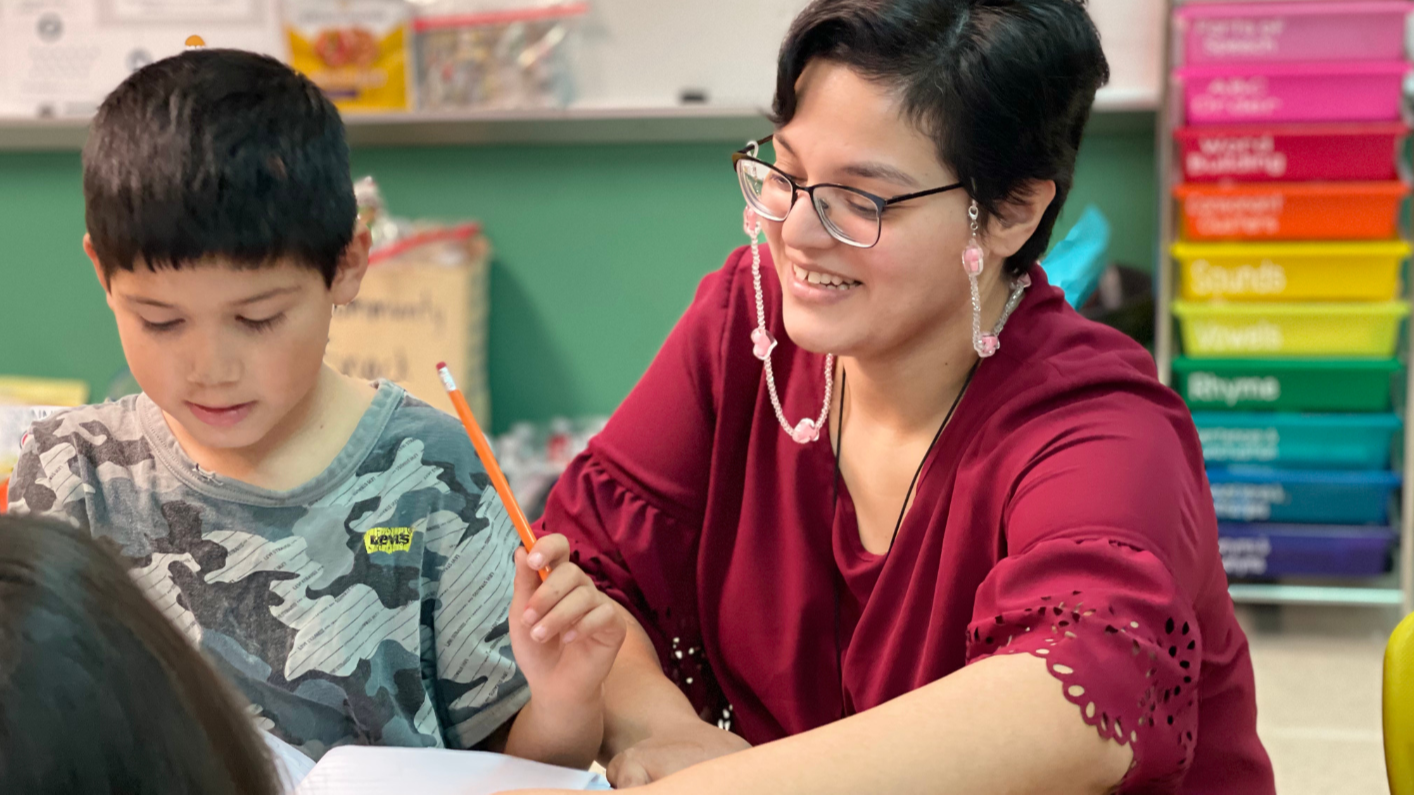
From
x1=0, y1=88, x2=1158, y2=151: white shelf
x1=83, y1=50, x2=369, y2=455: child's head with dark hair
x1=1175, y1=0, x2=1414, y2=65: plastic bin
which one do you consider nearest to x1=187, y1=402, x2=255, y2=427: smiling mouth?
x1=83, y1=50, x2=369, y2=455: child's head with dark hair

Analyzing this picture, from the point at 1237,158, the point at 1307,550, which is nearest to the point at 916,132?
the point at 1237,158

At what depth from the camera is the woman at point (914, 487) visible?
0.80 m

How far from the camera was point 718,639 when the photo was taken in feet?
3.99

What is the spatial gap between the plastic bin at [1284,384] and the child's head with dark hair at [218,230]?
200 centimetres

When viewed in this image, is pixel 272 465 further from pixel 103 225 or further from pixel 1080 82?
pixel 1080 82

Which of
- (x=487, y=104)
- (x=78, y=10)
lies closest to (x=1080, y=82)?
(x=487, y=104)

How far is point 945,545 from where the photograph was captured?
1.04 meters

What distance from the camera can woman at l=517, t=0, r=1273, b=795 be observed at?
0.80m

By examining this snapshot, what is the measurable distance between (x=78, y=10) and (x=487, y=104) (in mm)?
965

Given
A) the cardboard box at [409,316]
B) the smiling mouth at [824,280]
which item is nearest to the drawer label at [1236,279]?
the cardboard box at [409,316]

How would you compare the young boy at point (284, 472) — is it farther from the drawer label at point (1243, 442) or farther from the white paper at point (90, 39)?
the white paper at point (90, 39)

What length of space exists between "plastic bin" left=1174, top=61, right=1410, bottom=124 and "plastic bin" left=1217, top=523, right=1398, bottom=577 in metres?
0.77

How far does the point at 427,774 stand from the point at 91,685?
16.7 inches

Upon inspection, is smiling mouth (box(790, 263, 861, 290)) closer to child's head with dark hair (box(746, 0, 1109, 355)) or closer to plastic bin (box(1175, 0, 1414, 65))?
child's head with dark hair (box(746, 0, 1109, 355))
